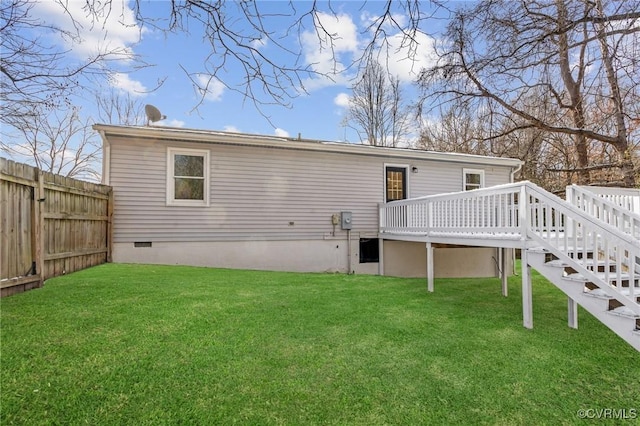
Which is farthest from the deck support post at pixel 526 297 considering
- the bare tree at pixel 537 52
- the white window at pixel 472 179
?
the white window at pixel 472 179

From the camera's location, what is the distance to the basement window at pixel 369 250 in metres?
9.85

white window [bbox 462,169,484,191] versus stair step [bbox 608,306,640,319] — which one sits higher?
white window [bbox 462,169,484,191]

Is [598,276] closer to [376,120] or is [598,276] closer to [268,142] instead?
[268,142]

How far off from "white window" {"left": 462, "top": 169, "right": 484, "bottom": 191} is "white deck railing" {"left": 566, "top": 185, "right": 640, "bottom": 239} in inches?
184

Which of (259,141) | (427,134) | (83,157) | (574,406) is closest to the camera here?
(574,406)

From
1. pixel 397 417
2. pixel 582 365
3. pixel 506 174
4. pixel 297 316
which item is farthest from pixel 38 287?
pixel 506 174

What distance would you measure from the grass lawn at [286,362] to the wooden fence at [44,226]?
0.35 metres

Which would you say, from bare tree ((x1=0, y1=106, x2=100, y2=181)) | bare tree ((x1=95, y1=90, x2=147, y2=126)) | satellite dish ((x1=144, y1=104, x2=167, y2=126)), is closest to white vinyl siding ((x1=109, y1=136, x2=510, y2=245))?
satellite dish ((x1=144, y1=104, x2=167, y2=126))

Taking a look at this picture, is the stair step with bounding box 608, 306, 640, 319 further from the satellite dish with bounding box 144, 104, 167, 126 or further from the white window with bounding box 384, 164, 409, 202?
the satellite dish with bounding box 144, 104, 167, 126

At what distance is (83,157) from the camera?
16.1 meters

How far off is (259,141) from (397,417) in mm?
7399

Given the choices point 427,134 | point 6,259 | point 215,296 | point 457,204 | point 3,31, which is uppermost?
point 427,134

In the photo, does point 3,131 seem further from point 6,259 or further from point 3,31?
point 6,259

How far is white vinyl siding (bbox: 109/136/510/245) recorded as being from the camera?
7.71 m
